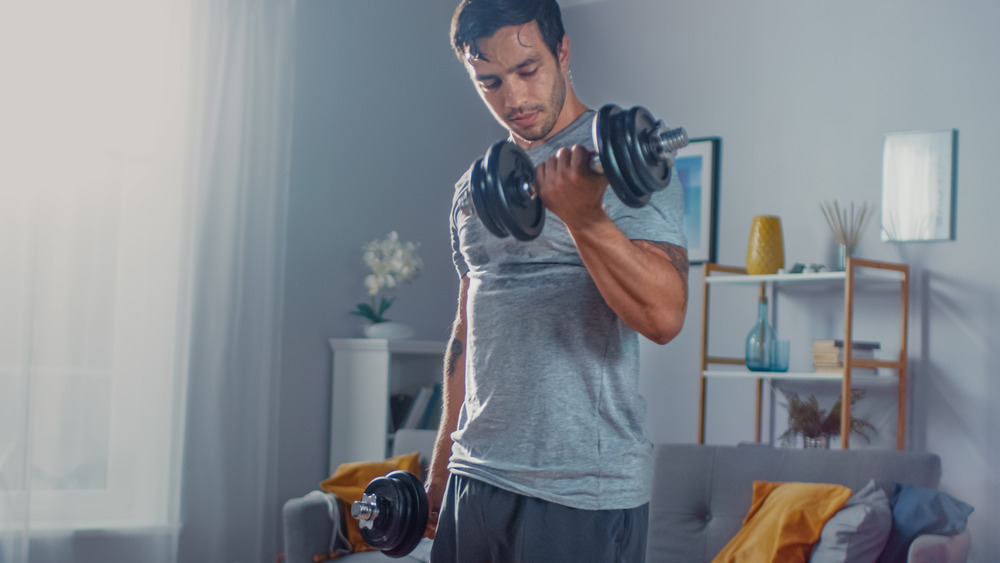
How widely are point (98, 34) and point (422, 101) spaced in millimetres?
1538

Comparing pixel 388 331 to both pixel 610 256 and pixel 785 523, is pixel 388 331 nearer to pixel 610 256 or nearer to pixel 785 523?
pixel 785 523

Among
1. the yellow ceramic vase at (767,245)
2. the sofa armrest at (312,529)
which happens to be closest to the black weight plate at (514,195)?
the sofa armrest at (312,529)

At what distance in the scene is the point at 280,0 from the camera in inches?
144

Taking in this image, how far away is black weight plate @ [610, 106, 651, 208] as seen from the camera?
3.28 ft

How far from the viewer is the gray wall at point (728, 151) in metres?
3.46

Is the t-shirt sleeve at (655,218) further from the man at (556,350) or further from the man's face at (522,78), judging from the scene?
the man's face at (522,78)

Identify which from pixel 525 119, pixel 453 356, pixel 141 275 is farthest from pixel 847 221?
pixel 525 119

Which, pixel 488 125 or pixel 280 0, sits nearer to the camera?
pixel 280 0

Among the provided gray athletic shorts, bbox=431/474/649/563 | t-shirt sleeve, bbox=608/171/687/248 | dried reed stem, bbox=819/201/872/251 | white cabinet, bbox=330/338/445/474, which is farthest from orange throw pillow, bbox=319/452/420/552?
t-shirt sleeve, bbox=608/171/687/248

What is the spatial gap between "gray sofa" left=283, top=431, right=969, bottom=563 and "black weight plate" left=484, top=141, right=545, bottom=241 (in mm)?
1924

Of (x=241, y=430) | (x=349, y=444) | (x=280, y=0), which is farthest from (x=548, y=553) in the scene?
(x=280, y=0)

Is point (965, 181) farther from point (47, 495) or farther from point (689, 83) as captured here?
point (47, 495)

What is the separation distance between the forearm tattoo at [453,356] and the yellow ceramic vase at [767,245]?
7.81 feet

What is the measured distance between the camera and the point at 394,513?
4.35ft
